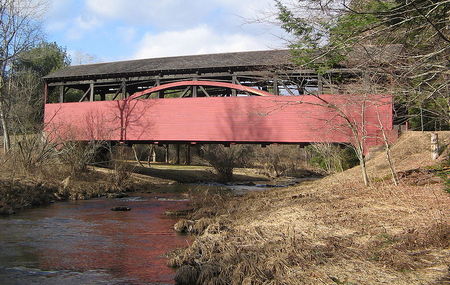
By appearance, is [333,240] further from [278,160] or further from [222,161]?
[278,160]

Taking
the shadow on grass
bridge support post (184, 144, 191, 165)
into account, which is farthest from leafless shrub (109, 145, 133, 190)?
bridge support post (184, 144, 191, 165)

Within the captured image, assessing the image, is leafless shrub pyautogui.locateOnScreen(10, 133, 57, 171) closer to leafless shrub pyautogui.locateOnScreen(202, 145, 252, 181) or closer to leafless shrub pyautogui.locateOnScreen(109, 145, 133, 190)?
leafless shrub pyautogui.locateOnScreen(109, 145, 133, 190)

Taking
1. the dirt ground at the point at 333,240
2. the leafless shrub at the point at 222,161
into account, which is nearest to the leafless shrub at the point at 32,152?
the leafless shrub at the point at 222,161

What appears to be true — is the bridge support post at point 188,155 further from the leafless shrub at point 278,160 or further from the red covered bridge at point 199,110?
the red covered bridge at point 199,110

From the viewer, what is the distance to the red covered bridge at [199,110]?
684 inches

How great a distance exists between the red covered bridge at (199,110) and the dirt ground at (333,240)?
7.12m

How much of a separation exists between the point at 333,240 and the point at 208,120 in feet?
45.7

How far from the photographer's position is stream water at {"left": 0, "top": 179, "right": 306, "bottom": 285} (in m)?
6.25

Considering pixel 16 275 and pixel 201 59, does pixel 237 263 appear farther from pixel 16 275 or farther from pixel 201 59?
pixel 201 59

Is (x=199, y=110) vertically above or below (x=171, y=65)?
below

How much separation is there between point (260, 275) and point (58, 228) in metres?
6.64

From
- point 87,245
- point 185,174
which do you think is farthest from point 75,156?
point 87,245

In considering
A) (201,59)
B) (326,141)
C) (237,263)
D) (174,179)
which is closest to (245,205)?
(237,263)

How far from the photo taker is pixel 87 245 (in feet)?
27.2
